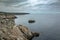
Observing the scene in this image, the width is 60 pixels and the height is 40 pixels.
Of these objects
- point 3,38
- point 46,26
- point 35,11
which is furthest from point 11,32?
point 35,11

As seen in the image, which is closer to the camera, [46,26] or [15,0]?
[46,26]

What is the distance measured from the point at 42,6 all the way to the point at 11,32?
45.2 feet

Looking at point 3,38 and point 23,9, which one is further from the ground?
point 3,38

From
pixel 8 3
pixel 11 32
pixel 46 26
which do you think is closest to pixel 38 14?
pixel 8 3

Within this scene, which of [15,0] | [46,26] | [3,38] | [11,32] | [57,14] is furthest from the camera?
[15,0]

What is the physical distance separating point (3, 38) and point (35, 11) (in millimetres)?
14060

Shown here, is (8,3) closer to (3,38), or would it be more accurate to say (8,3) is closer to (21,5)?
(21,5)

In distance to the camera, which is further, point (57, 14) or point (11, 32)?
point (57, 14)

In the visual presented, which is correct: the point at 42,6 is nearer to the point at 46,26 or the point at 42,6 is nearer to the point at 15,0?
the point at 15,0

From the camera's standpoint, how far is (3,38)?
24.1ft

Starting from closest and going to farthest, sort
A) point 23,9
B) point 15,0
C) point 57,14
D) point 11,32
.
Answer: point 11,32
point 57,14
point 23,9
point 15,0

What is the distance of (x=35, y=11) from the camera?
21219 mm

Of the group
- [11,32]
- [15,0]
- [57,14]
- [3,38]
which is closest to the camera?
[3,38]

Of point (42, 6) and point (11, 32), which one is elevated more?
point (11, 32)
